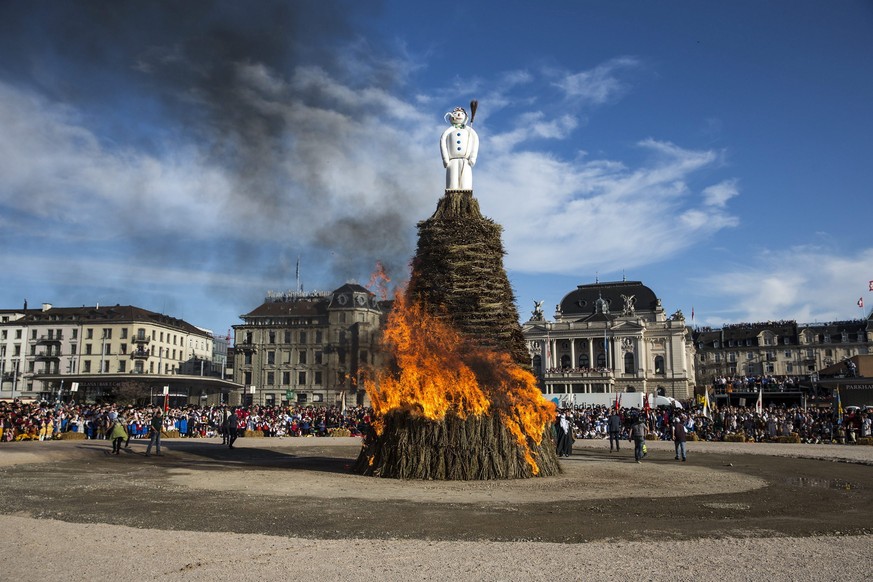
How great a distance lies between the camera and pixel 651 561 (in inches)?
394

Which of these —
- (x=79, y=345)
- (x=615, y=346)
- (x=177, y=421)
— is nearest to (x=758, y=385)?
(x=615, y=346)

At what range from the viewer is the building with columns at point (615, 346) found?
12019cm

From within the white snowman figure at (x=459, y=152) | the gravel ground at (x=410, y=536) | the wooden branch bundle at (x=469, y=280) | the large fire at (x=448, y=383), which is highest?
the white snowman figure at (x=459, y=152)

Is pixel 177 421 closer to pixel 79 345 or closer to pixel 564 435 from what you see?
pixel 564 435

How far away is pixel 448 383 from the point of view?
2020cm

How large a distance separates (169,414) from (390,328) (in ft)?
104

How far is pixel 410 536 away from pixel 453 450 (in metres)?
8.50

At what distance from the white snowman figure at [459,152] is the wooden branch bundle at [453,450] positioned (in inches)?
338

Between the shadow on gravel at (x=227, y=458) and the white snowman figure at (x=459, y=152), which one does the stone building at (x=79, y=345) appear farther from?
the white snowman figure at (x=459, y=152)

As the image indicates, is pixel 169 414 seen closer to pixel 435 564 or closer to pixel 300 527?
pixel 300 527

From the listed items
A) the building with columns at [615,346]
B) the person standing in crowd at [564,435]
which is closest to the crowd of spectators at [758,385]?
the building with columns at [615,346]

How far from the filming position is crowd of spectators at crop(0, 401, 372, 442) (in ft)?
125

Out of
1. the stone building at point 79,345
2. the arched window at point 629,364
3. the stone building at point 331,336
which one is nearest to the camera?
the stone building at point 331,336

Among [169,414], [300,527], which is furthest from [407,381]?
[169,414]
